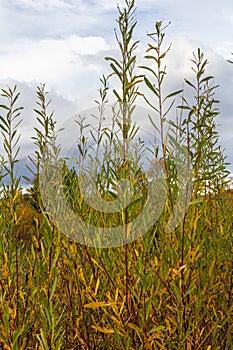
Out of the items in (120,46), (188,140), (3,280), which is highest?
(120,46)

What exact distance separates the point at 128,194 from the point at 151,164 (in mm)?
666

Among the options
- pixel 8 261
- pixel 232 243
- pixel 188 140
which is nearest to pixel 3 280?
pixel 8 261

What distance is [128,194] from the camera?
148cm

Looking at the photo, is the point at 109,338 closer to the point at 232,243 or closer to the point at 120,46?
the point at 232,243

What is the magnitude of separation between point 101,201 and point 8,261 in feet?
1.51

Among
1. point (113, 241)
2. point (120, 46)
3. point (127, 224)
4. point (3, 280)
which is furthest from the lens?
point (3, 280)

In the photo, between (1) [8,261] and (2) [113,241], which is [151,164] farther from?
(1) [8,261]

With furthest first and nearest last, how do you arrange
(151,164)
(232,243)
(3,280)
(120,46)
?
(232,243), (151,164), (3,280), (120,46)

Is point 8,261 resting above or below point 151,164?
below

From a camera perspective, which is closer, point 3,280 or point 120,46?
point 120,46

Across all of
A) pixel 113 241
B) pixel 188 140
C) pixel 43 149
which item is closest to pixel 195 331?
pixel 113 241

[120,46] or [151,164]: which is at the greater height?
[120,46]

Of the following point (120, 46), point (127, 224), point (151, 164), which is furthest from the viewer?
point (151, 164)

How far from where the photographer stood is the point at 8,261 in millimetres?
1888
